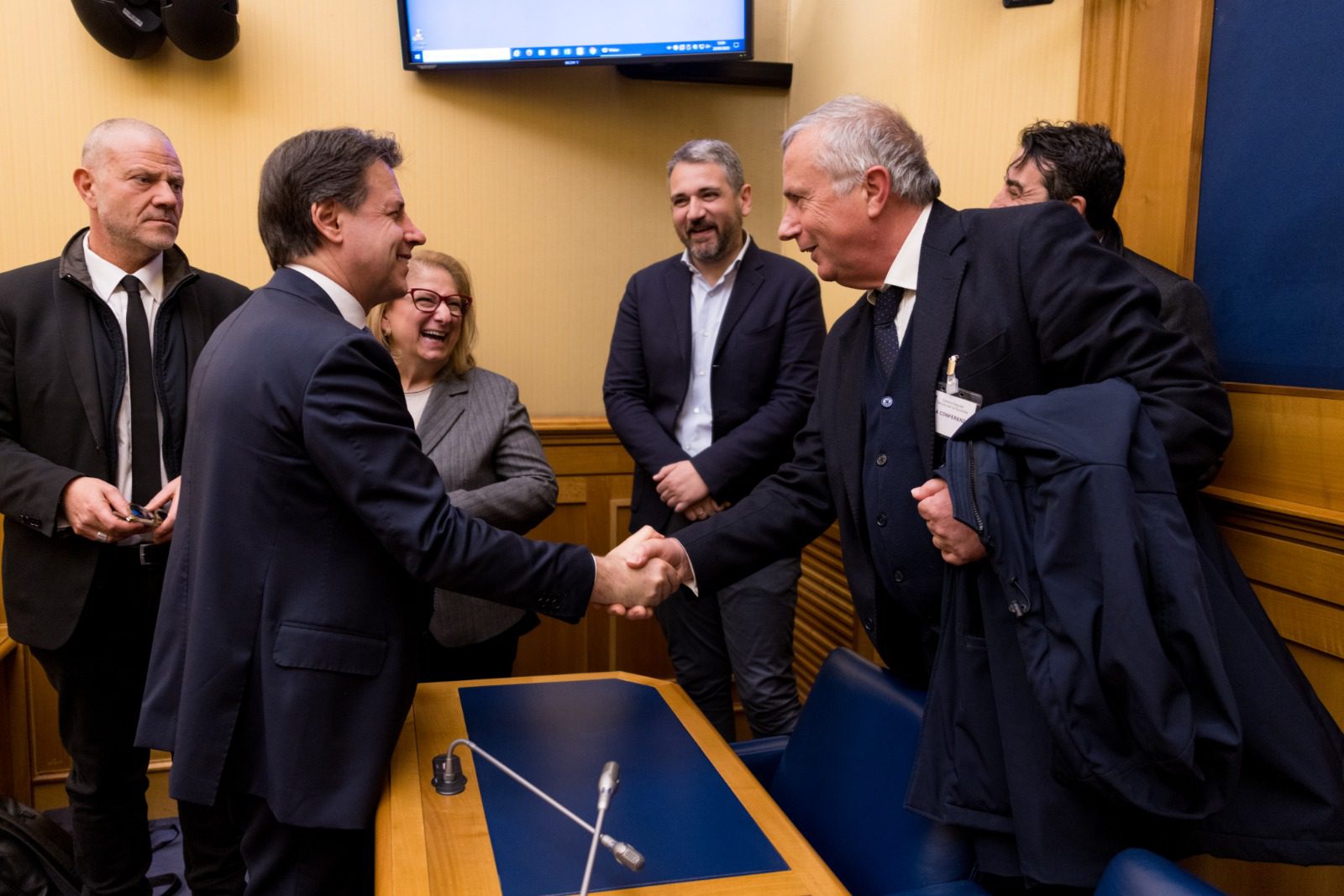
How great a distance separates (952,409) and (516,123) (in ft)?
8.10

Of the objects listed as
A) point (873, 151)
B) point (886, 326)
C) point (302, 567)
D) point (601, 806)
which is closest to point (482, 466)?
point (302, 567)

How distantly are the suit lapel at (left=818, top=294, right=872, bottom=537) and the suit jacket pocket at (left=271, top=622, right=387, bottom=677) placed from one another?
33.5 inches

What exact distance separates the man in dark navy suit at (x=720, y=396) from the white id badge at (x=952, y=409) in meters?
1.04

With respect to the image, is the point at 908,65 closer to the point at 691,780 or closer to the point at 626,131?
the point at 626,131

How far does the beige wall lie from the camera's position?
2.84m

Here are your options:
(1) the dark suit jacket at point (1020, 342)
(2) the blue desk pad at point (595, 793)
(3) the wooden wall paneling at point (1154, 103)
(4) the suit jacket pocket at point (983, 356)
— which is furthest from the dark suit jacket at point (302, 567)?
(3) the wooden wall paneling at point (1154, 103)

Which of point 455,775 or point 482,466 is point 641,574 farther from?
point 482,466

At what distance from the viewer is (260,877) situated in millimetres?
1522

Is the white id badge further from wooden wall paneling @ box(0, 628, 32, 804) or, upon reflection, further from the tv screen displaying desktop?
wooden wall paneling @ box(0, 628, 32, 804)

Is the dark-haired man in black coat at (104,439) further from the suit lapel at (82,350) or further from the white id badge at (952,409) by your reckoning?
the white id badge at (952,409)

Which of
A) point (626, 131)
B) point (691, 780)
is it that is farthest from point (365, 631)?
point (626, 131)

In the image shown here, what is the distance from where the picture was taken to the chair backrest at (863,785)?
1.43m

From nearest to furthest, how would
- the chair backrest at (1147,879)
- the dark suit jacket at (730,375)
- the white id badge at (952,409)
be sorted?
the chair backrest at (1147,879), the white id badge at (952,409), the dark suit jacket at (730,375)

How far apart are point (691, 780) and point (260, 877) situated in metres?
0.67
